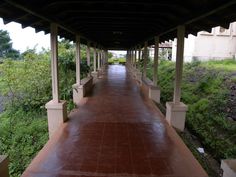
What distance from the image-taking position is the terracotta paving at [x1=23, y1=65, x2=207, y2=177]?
3.64 meters

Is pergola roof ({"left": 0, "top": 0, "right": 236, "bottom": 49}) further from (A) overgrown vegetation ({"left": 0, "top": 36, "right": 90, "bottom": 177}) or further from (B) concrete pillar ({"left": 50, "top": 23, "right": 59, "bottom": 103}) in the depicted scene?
(A) overgrown vegetation ({"left": 0, "top": 36, "right": 90, "bottom": 177})

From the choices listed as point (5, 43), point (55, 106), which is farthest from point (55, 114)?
point (5, 43)

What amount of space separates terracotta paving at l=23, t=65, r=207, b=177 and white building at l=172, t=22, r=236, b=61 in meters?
17.3

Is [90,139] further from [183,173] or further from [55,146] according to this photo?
[183,173]

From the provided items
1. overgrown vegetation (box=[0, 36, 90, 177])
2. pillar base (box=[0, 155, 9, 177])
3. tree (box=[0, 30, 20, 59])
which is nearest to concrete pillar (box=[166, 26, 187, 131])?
overgrown vegetation (box=[0, 36, 90, 177])

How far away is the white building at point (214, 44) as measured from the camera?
22406mm

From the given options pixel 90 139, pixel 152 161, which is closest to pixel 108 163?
pixel 152 161

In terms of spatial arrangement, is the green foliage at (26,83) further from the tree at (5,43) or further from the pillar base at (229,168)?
the tree at (5,43)

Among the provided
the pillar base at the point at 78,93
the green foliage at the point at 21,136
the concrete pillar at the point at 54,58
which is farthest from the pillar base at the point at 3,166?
the pillar base at the point at 78,93

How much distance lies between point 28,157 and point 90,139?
Answer: 2.37 m

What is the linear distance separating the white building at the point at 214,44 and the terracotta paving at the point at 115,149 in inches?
683

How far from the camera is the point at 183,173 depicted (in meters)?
3.61

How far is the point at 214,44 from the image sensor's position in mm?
22562

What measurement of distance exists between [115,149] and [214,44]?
827 inches
